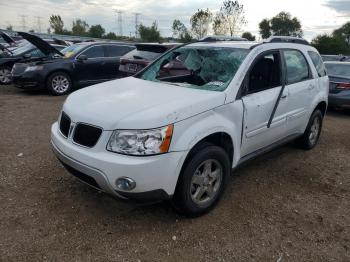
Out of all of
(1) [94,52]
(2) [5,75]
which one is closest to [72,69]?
(1) [94,52]

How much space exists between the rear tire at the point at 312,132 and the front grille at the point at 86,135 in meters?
3.65

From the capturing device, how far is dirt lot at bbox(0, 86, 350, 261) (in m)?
2.98

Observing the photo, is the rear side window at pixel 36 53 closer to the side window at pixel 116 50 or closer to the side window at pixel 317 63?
the side window at pixel 116 50

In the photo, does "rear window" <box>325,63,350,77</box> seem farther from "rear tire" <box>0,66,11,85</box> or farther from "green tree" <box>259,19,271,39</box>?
"green tree" <box>259,19,271,39</box>

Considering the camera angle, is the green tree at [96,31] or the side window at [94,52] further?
the green tree at [96,31]

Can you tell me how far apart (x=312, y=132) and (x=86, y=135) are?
13.0 feet

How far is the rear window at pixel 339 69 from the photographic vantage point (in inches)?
356

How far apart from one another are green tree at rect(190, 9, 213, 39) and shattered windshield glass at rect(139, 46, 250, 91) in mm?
36490

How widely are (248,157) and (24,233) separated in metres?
2.52

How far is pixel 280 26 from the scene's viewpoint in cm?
5438

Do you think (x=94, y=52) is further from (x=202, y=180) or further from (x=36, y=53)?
(x=202, y=180)

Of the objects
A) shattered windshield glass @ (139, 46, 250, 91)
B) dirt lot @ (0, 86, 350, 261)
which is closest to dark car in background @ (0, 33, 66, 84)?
dirt lot @ (0, 86, 350, 261)

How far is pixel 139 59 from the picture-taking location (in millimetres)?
8516

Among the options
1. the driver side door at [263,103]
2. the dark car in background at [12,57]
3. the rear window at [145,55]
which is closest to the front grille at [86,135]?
the driver side door at [263,103]
